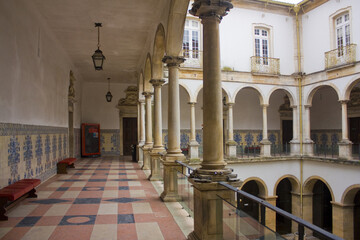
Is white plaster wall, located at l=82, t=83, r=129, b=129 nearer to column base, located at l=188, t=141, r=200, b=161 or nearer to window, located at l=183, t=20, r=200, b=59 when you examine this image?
window, located at l=183, t=20, r=200, b=59

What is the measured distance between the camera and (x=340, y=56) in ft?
54.7

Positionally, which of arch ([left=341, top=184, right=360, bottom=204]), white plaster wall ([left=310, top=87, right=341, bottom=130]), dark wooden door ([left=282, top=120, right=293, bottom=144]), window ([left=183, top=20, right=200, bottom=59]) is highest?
window ([left=183, top=20, right=200, bottom=59])

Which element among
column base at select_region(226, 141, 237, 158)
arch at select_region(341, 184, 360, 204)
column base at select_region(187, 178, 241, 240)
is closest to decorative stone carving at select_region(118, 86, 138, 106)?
column base at select_region(226, 141, 237, 158)

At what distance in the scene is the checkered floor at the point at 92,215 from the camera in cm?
470

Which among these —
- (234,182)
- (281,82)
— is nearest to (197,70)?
(281,82)

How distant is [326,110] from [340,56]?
643 centimetres

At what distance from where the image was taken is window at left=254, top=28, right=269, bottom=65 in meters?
18.8

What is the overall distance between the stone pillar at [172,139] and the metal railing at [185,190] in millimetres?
238

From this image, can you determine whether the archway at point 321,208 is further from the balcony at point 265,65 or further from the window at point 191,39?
the window at point 191,39

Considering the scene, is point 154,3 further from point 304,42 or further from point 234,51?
point 304,42

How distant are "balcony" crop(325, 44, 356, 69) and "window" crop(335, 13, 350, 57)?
0.37ft

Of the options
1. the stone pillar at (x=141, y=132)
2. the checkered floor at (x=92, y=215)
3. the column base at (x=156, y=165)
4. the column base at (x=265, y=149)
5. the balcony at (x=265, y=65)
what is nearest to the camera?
the checkered floor at (x=92, y=215)

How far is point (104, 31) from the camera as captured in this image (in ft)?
34.1

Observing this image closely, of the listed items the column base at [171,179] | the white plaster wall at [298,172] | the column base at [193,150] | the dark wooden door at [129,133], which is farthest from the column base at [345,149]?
the dark wooden door at [129,133]
